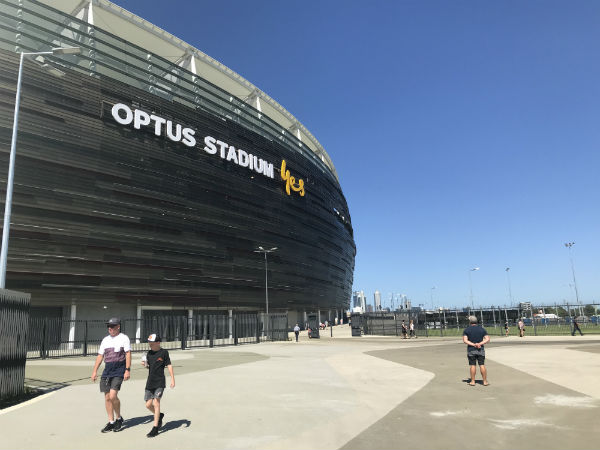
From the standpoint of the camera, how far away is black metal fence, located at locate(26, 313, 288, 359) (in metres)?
21.8

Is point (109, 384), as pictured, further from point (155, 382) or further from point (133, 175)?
point (133, 175)

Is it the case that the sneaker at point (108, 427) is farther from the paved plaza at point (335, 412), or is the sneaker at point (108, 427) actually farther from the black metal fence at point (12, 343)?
the black metal fence at point (12, 343)

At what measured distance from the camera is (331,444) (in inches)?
224

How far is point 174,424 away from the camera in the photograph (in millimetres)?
6824

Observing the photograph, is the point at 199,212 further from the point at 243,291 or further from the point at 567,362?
the point at 567,362

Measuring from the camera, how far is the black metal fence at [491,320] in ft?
114

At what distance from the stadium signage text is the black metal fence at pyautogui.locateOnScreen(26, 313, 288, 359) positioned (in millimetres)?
19185

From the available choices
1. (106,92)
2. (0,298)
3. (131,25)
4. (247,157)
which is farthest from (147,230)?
(0,298)

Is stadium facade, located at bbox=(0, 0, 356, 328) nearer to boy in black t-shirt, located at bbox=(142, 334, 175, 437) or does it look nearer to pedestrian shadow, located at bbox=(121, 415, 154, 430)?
pedestrian shadow, located at bbox=(121, 415, 154, 430)

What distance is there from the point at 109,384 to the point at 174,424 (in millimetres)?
1306

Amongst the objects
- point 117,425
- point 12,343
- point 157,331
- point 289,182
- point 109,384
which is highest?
point 289,182

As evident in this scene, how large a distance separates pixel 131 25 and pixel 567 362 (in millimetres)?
48970

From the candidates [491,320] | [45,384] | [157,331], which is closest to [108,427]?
[45,384]

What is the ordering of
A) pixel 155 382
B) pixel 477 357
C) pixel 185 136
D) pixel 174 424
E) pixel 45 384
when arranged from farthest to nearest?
pixel 185 136 < pixel 45 384 < pixel 477 357 < pixel 174 424 < pixel 155 382
